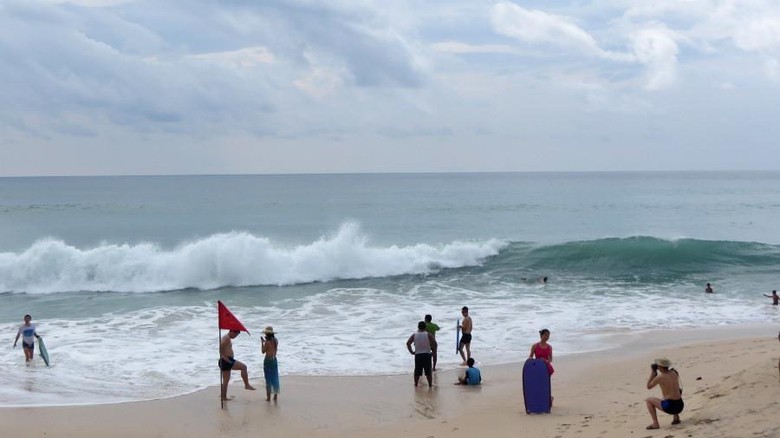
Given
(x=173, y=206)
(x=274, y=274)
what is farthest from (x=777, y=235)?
(x=173, y=206)

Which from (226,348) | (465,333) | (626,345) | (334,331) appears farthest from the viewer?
(334,331)

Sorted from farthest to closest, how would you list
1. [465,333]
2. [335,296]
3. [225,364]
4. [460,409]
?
[335,296], [465,333], [225,364], [460,409]

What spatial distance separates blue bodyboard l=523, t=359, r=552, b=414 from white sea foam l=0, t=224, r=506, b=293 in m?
Answer: 17.8

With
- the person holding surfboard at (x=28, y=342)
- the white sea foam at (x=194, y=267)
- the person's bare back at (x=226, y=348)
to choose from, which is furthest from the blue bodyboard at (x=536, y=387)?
the white sea foam at (x=194, y=267)

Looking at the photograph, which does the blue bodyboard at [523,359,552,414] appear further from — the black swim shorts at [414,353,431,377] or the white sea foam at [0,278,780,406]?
the white sea foam at [0,278,780,406]

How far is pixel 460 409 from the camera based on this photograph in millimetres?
11789

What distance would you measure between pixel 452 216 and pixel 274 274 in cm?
3646

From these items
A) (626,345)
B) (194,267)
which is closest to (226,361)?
(626,345)

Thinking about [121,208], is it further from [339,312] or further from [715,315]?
[715,315]

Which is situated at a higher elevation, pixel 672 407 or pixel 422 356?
pixel 422 356

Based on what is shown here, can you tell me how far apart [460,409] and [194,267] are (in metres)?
18.8

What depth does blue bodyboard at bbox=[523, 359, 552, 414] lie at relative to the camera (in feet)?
36.1

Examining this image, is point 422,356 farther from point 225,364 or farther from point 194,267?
point 194,267

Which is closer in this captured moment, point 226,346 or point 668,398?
point 668,398
